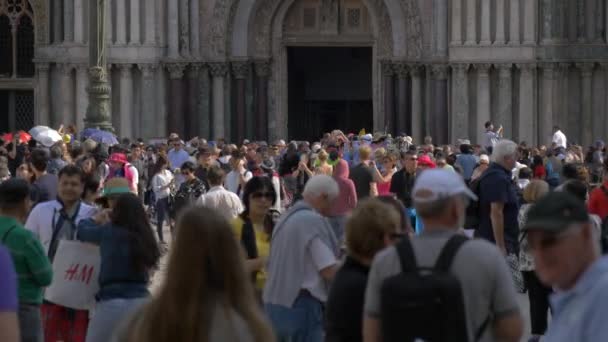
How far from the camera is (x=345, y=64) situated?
136 feet

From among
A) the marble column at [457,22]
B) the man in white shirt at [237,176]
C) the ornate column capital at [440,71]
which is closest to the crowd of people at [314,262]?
the man in white shirt at [237,176]

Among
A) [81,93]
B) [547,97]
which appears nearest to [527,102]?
[547,97]

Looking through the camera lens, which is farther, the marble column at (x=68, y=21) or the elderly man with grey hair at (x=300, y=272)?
the marble column at (x=68, y=21)

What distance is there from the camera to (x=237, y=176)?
886 inches

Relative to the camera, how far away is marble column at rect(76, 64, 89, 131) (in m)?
36.1

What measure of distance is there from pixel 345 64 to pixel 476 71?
7099 millimetres

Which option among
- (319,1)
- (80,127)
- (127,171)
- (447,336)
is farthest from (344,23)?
(447,336)

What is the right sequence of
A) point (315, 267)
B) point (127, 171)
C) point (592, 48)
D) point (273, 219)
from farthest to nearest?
point (592, 48) → point (127, 171) → point (273, 219) → point (315, 267)

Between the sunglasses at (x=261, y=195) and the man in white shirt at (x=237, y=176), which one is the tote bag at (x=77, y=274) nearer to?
the sunglasses at (x=261, y=195)

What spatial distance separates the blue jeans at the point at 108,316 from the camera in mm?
10164

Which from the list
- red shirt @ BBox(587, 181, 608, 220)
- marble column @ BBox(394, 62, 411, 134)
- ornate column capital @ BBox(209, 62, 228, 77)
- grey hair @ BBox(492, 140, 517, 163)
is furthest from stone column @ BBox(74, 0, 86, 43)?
red shirt @ BBox(587, 181, 608, 220)

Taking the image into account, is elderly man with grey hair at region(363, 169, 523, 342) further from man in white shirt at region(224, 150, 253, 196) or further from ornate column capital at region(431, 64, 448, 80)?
ornate column capital at region(431, 64, 448, 80)

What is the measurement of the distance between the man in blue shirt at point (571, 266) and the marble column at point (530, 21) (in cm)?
2836

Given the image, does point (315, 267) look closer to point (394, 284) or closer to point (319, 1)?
point (394, 284)
